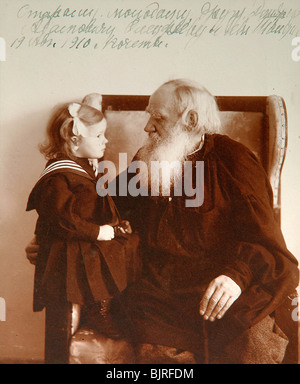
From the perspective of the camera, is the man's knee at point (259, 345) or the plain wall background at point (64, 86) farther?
the plain wall background at point (64, 86)

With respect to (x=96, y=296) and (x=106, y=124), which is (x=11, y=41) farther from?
(x=96, y=296)

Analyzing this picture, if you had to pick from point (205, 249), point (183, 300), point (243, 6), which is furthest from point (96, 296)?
point (243, 6)

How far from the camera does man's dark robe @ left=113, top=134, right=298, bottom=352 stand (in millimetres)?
2039

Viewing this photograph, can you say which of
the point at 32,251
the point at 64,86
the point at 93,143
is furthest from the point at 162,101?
the point at 32,251

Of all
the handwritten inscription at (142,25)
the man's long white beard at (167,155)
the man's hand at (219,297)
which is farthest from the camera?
the handwritten inscription at (142,25)

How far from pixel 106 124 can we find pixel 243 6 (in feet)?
3.01

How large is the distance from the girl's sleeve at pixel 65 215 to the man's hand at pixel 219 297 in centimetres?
57

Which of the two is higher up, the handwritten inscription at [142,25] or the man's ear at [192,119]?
the handwritten inscription at [142,25]

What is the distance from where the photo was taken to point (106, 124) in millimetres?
2150

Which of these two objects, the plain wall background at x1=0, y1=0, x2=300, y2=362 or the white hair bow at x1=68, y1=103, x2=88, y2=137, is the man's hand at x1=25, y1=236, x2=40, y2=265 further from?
the white hair bow at x1=68, y1=103, x2=88, y2=137

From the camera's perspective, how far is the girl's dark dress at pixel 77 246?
2.03 meters

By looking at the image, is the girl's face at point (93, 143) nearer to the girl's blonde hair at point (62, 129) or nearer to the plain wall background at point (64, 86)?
the girl's blonde hair at point (62, 129)

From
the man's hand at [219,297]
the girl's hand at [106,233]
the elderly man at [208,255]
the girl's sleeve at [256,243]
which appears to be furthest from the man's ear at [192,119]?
the man's hand at [219,297]

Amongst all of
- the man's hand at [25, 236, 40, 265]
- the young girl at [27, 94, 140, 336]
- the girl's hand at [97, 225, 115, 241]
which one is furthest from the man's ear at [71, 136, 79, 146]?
the man's hand at [25, 236, 40, 265]
